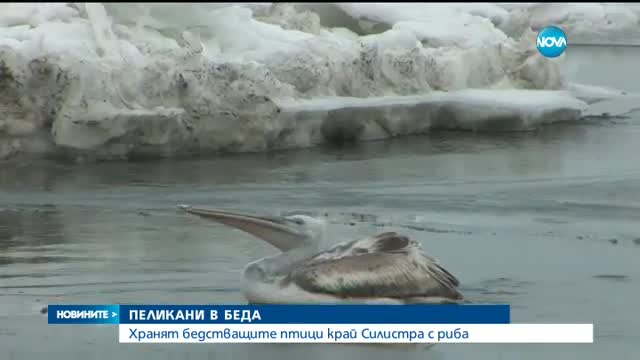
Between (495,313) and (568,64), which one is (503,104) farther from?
(495,313)

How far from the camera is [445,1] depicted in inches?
789

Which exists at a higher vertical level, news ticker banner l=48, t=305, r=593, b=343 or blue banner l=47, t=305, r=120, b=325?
blue banner l=47, t=305, r=120, b=325

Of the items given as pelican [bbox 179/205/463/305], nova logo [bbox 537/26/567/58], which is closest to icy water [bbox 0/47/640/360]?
pelican [bbox 179/205/463/305]

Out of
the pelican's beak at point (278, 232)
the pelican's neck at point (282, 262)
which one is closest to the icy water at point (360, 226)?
the pelican's neck at point (282, 262)

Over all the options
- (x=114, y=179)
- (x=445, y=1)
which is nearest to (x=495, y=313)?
(x=114, y=179)

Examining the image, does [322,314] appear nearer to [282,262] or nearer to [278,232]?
[282,262]

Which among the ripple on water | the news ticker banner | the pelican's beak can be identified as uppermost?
the ripple on water

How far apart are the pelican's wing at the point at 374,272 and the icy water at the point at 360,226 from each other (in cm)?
29

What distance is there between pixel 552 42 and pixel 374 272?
922cm

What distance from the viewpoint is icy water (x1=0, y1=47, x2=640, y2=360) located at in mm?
7500

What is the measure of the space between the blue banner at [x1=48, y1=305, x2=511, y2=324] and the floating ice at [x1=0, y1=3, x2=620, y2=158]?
263 inches

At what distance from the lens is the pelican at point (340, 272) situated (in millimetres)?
7297

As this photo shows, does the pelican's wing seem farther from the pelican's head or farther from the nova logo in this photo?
the nova logo

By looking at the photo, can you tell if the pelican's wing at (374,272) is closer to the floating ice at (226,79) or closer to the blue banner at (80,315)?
the blue banner at (80,315)
